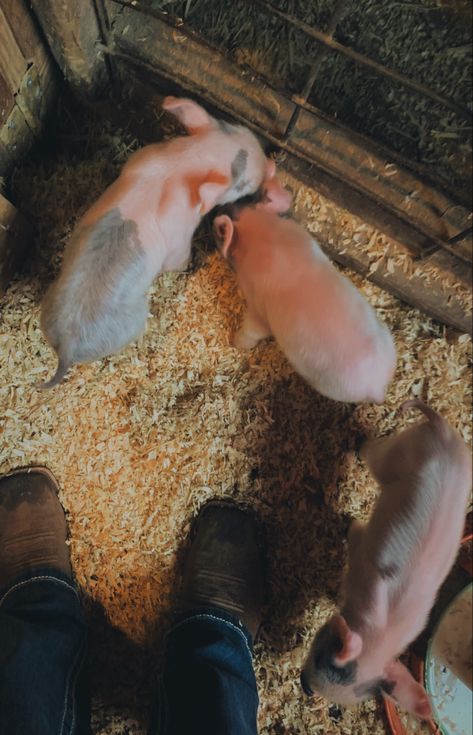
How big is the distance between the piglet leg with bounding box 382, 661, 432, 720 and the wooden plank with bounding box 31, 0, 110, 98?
2049 millimetres

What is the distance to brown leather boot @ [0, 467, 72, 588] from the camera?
1825 mm

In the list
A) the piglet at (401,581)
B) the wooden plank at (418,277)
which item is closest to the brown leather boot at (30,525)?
the piglet at (401,581)

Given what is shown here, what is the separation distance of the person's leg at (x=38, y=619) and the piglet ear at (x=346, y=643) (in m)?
0.79

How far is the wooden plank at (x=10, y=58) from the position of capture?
A: 150cm

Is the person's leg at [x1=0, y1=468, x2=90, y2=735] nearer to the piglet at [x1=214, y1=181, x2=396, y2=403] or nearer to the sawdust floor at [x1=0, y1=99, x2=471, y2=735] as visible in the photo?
the sawdust floor at [x1=0, y1=99, x2=471, y2=735]

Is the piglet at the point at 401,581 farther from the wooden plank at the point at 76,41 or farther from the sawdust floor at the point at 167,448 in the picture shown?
the wooden plank at the point at 76,41

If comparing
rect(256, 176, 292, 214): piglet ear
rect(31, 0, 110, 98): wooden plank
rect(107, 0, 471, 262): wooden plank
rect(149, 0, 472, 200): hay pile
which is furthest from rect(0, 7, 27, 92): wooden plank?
rect(256, 176, 292, 214): piglet ear

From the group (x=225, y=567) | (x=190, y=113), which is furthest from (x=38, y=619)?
(x=190, y=113)

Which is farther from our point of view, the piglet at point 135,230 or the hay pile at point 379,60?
the hay pile at point 379,60

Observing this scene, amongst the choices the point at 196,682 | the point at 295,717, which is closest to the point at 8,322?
the point at 196,682

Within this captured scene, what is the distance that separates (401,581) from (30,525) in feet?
3.97

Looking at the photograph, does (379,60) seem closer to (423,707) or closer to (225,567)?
(225,567)

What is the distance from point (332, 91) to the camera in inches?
73.4

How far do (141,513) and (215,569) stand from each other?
0.32 metres
